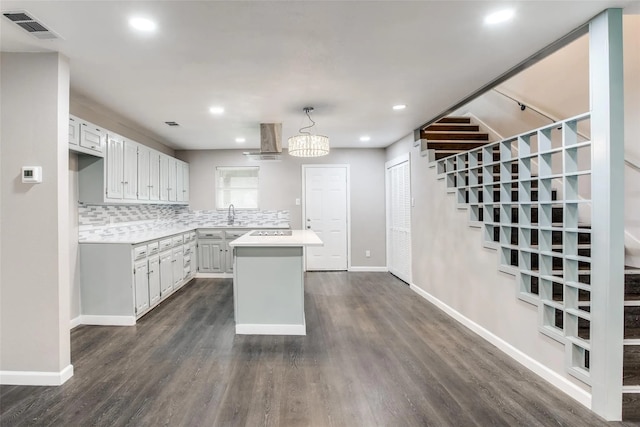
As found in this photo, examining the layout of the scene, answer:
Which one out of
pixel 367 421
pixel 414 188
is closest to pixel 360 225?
pixel 414 188

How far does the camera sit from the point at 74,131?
3.12 m

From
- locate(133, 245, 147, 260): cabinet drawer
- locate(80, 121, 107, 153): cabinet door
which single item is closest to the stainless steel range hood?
locate(80, 121, 107, 153): cabinet door

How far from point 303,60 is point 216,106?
5.07 ft

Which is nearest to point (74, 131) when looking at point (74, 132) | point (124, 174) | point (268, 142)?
point (74, 132)

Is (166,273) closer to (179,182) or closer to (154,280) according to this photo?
(154,280)

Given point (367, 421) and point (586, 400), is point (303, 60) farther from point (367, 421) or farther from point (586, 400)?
point (586, 400)

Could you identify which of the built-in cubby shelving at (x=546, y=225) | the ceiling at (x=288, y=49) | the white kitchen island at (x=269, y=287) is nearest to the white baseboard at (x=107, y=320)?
the white kitchen island at (x=269, y=287)

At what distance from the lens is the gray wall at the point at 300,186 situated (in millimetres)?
6297

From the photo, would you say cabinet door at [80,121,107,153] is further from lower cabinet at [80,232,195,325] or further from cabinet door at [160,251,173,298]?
cabinet door at [160,251,173,298]

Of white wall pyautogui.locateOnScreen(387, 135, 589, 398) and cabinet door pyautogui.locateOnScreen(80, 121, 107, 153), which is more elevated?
cabinet door pyautogui.locateOnScreen(80, 121, 107, 153)

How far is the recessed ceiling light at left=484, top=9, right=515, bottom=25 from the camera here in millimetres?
1952

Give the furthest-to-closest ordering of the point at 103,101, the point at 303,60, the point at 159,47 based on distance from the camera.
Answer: the point at 103,101
the point at 303,60
the point at 159,47

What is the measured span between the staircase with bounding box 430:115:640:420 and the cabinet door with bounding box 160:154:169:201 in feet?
14.2

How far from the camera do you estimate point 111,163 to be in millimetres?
3738
